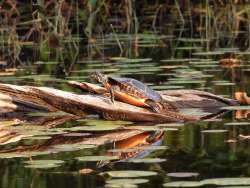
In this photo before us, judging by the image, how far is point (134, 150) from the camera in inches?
187

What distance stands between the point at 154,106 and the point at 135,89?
0.67ft

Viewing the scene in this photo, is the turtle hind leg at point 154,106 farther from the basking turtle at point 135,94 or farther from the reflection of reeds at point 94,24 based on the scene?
the reflection of reeds at point 94,24

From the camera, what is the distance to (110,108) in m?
5.79

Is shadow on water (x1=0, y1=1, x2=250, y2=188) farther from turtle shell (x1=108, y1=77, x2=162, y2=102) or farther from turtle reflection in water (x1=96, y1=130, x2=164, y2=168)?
turtle shell (x1=108, y1=77, x2=162, y2=102)

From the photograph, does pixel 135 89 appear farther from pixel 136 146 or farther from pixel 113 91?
pixel 136 146

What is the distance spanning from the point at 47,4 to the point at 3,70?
2.80 meters

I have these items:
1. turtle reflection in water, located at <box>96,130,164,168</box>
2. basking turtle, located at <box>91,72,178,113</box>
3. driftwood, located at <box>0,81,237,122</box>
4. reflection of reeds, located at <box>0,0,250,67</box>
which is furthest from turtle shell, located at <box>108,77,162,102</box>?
reflection of reeds, located at <box>0,0,250,67</box>

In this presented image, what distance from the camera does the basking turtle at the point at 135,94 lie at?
19.3 ft

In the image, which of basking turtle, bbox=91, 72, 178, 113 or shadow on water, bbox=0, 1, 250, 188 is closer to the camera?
shadow on water, bbox=0, 1, 250, 188

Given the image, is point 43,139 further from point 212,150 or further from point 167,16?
point 167,16

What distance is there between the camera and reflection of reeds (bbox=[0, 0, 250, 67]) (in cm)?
1018

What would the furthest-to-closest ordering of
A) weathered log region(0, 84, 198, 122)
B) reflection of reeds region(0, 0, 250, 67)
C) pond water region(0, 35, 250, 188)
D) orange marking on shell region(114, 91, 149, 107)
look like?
reflection of reeds region(0, 0, 250, 67) < orange marking on shell region(114, 91, 149, 107) < weathered log region(0, 84, 198, 122) < pond water region(0, 35, 250, 188)

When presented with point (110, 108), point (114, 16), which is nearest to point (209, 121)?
point (110, 108)

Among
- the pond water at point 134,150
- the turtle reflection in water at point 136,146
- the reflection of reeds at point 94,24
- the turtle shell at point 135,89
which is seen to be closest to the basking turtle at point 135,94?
the turtle shell at point 135,89
